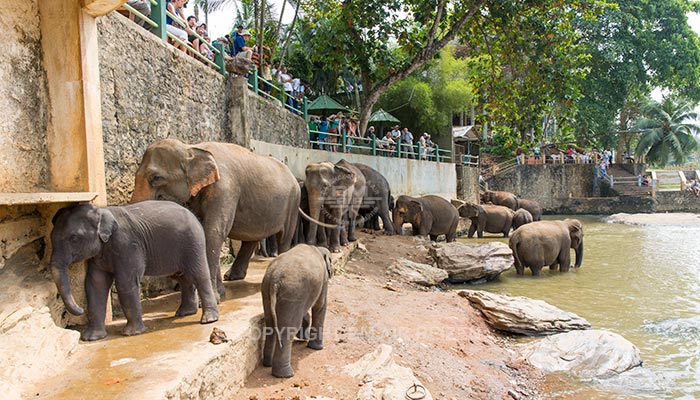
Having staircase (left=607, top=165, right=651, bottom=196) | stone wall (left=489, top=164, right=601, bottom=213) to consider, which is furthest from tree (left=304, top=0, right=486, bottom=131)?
staircase (left=607, top=165, right=651, bottom=196)

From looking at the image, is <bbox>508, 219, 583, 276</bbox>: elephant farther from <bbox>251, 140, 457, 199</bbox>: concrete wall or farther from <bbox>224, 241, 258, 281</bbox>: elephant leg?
<bbox>224, 241, 258, 281</bbox>: elephant leg

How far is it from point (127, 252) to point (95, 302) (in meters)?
0.46

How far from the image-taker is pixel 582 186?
37.3 meters

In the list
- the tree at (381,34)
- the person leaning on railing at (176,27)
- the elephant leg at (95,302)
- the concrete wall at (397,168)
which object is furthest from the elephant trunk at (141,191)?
the tree at (381,34)

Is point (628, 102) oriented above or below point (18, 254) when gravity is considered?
above

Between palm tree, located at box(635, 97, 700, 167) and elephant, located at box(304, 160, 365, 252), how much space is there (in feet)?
130

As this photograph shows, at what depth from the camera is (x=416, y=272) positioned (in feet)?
36.9

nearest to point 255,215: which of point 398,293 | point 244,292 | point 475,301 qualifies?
point 244,292

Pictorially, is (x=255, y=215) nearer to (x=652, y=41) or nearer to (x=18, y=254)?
(x=18, y=254)

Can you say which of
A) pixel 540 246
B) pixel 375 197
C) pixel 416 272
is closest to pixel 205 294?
pixel 416 272

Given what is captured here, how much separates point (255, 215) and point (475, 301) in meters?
4.28

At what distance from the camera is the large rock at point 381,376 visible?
475cm

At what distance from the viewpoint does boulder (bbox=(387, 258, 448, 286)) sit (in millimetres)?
10906

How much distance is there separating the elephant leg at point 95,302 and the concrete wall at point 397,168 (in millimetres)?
5650
